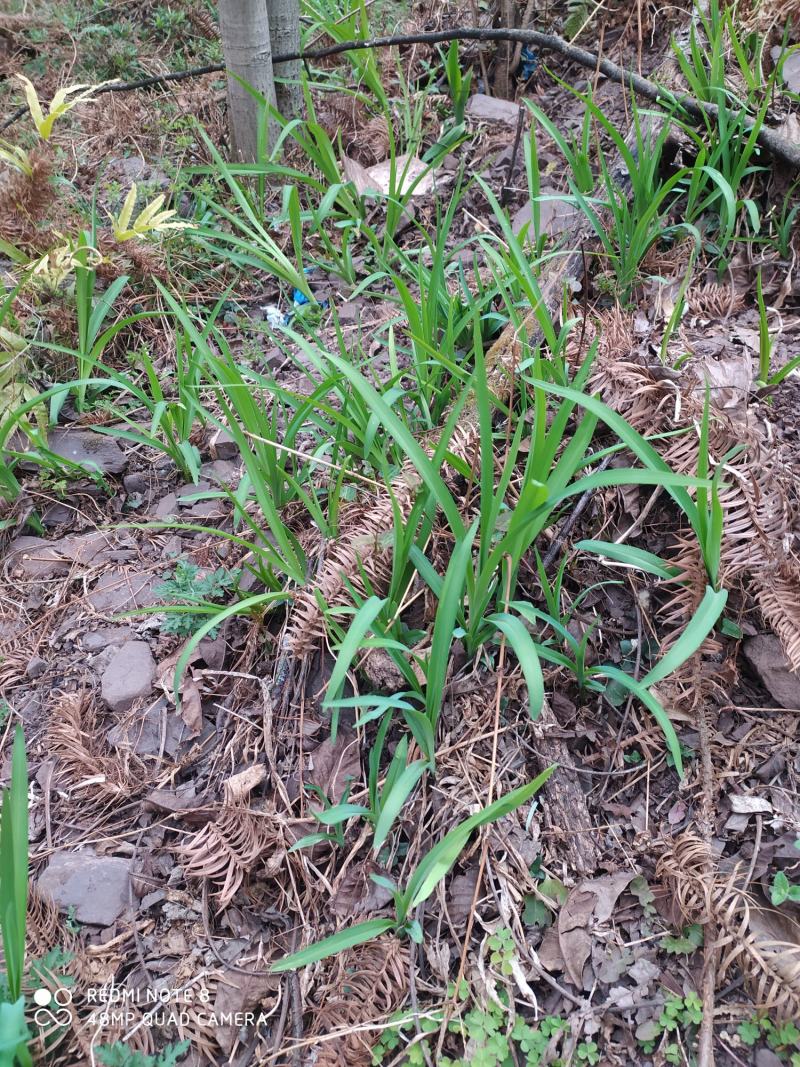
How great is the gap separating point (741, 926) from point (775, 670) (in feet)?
1.49

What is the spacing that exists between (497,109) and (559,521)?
2119 mm

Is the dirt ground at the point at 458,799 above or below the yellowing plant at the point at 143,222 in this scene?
below

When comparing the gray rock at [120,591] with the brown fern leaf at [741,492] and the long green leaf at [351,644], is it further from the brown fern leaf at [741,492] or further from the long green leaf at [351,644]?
the brown fern leaf at [741,492]

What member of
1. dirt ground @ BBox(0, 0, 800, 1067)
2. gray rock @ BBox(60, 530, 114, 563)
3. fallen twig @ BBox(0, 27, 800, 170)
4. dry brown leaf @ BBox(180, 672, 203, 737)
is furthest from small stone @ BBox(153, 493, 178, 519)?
fallen twig @ BBox(0, 27, 800, 170)

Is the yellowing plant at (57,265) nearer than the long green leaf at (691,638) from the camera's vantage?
No

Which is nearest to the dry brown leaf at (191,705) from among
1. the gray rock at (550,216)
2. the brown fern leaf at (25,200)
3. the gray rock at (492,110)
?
the gray rock at (550,216)

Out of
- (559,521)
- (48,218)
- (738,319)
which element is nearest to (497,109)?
(738,319)

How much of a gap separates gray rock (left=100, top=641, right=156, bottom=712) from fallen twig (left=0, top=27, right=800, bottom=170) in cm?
192

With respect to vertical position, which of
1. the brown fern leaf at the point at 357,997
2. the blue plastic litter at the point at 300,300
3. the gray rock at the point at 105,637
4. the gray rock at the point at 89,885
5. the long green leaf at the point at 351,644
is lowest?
the brown fern leaf at the point at 357,997

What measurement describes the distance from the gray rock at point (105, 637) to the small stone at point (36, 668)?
89 millimetres

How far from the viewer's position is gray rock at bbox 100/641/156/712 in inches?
58.6

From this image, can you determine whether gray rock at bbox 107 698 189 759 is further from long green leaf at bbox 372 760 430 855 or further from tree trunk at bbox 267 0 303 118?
tree trunk at bbox 267 0 303 118

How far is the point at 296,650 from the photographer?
137 centimetres

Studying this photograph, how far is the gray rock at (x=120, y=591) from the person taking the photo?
167 centimetres
